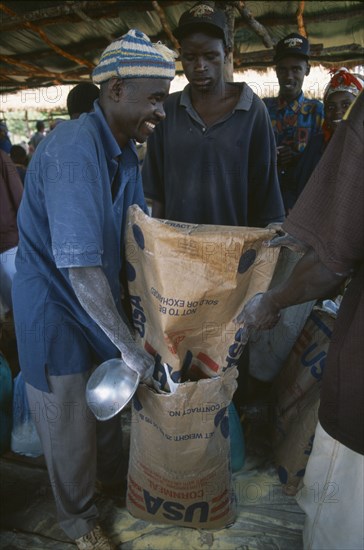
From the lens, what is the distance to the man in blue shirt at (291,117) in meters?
2.56

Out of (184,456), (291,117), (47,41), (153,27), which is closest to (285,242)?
(184,456)

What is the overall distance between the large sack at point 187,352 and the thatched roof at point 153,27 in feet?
7.21

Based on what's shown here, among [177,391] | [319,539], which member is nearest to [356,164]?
[177,391]

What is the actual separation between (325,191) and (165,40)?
419 centimetres

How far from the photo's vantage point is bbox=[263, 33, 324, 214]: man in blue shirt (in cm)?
256

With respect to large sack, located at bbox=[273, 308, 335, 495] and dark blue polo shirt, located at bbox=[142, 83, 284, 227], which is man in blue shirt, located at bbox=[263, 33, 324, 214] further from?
large sack, located at bbox=[273, 308, 335, 495]

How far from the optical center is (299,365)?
6.07 feet

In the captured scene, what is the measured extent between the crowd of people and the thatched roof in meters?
1.37

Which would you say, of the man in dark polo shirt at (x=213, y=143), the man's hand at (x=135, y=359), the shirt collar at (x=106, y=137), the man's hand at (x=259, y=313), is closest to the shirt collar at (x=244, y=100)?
the man in dark polo shirt at (x=213, y=143)

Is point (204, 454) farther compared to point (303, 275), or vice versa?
point (204, 454)

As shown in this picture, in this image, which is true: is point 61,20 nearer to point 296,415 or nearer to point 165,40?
point 165,40

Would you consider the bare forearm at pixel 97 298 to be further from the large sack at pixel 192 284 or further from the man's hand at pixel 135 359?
the large sack at pixel 192 284

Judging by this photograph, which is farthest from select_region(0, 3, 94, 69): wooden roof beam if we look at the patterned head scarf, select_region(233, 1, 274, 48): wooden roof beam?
the patterned head scarf

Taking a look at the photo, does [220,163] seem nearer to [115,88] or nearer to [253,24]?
[115,88]
